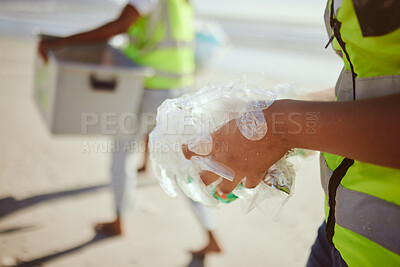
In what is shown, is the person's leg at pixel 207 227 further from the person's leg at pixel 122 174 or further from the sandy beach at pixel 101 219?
the person's leg at pixel 122 174

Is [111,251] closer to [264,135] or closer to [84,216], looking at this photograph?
[84,216]

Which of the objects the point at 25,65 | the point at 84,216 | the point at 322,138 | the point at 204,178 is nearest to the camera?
the point at 322,138

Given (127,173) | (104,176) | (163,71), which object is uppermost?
(163,71)

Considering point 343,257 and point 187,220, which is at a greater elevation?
point 343,257

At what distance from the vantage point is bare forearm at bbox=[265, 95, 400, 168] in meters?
0.60

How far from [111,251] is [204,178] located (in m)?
1.54

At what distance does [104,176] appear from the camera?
3156 millimetres

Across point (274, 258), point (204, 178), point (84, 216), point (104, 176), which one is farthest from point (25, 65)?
point (204, 178)

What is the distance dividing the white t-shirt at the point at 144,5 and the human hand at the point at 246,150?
1.46 m

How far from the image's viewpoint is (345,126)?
655 millimetres

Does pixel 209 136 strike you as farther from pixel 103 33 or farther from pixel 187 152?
pixel 103 33

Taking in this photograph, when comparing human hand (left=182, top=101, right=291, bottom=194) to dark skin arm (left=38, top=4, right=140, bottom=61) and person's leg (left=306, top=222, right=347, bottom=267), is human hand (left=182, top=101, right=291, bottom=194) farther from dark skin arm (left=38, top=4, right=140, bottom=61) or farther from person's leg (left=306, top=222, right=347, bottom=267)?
dark skin arm (left=38, top=4, right=140, bottom=61)

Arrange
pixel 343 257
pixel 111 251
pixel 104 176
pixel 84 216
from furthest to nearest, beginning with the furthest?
pixel 104 176, pixel 84 216, pixel 111 251, pixel 343 257

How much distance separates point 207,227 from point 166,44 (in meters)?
1.17
